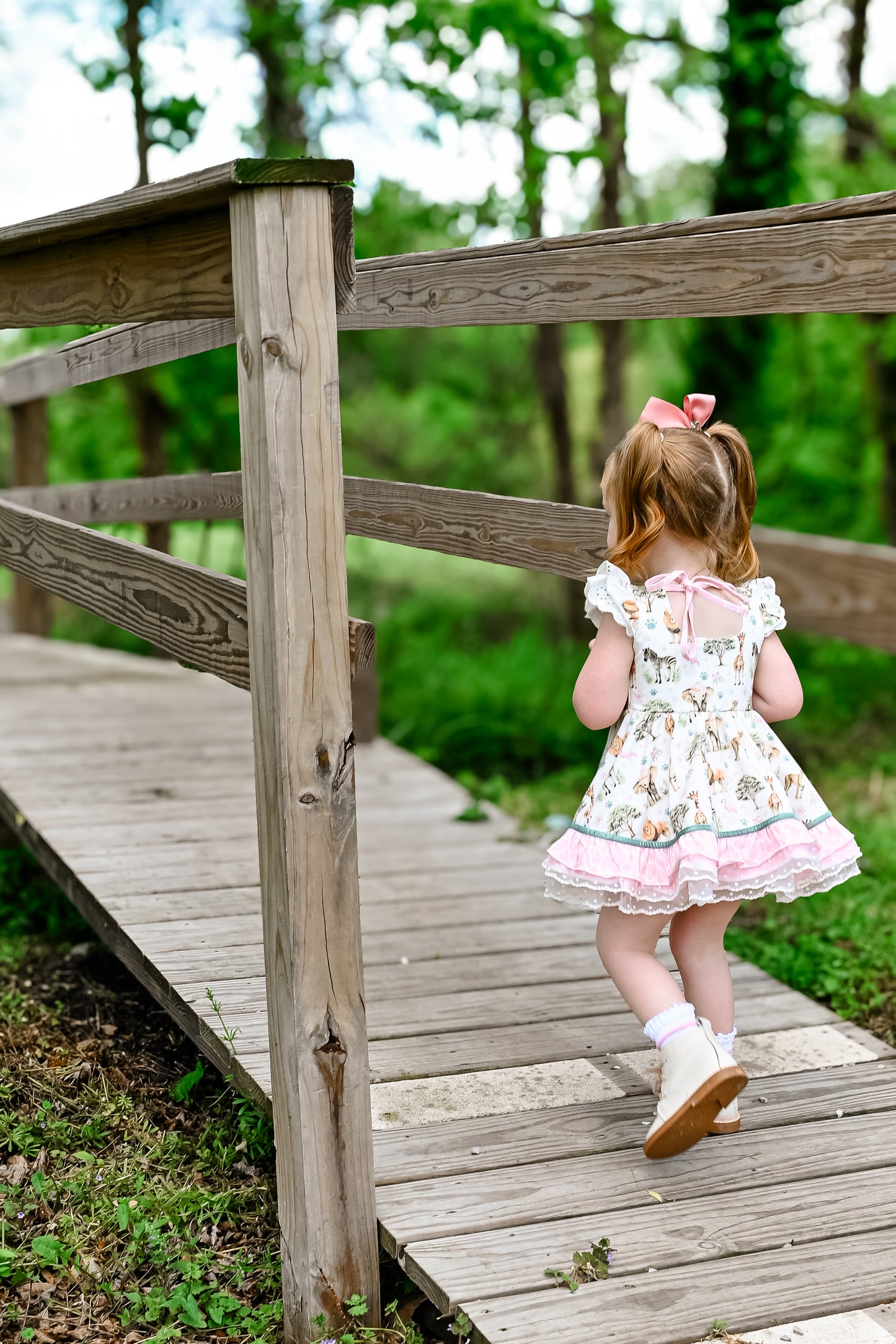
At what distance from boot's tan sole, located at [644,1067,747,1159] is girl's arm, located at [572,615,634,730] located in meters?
0.68

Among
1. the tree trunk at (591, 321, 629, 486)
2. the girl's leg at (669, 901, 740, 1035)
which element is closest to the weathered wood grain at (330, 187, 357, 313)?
the girl's leg at (669, 901, 740, 1035)

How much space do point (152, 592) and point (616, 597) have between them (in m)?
0.89

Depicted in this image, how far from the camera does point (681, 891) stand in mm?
2490

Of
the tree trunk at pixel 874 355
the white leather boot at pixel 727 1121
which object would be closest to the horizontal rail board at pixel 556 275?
the white leather boot at pixel 727 1121

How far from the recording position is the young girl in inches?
96.3

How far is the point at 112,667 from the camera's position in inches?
268

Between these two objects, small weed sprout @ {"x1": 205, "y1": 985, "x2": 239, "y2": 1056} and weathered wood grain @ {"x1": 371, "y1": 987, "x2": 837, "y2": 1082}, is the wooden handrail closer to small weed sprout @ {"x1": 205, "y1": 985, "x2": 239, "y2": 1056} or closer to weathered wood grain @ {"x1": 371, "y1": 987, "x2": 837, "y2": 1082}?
small weed sprout @ {"x1": 205, "y1": 985, "x2": 239, "y2": 1056}

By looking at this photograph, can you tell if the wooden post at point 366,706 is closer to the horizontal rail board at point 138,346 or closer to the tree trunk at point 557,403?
the horizontal rail board at point 138,346

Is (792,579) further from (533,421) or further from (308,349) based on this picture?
(533,421)

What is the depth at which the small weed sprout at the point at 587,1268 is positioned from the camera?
7.06 ft

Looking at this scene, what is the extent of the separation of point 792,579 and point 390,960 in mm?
3107

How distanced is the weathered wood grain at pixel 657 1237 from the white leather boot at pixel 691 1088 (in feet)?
0.39

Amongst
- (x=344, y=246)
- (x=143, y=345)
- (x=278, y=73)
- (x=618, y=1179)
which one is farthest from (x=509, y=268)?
(x=278, y=73)

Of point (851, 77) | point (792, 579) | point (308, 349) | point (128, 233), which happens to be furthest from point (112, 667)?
point (851, 77)
